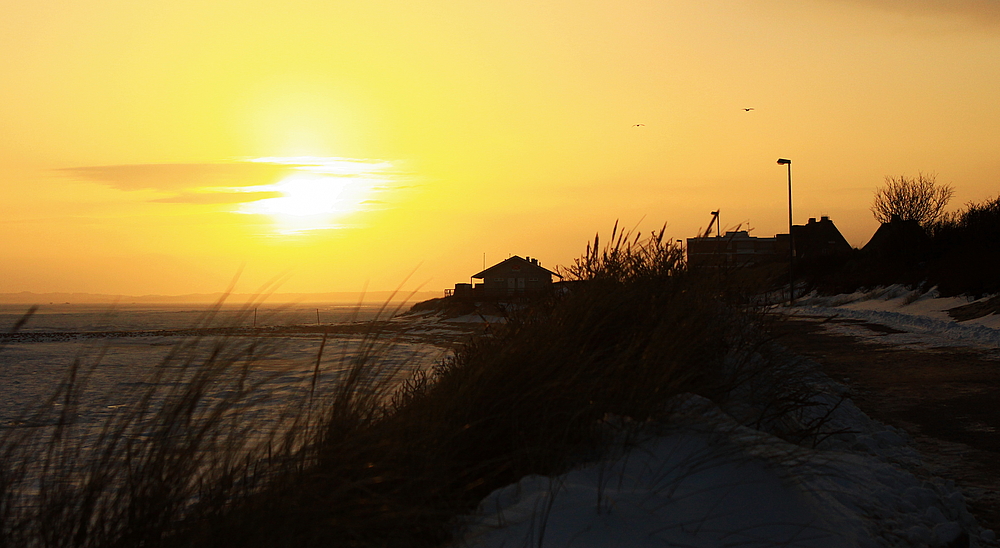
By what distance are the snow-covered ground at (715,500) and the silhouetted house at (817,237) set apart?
242 ft

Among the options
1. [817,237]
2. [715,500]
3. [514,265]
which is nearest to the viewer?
[715,500]

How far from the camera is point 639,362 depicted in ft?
12.9

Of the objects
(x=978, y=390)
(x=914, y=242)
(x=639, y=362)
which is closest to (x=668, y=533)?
(x=639, y=362)

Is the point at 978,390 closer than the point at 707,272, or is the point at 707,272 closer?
the point at 707,272

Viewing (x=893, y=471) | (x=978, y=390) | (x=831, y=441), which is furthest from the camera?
(x=978, y=390)

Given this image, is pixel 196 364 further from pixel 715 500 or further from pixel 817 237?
pixel 817 237

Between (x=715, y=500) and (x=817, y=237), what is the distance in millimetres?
79907

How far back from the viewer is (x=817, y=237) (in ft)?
248

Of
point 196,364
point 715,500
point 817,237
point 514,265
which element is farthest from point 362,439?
point 817,237

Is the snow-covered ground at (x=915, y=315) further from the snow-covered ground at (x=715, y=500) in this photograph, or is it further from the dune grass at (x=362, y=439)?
the snow-covered ground at (x=715, y=500)

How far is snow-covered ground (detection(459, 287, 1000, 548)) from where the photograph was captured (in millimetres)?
2791

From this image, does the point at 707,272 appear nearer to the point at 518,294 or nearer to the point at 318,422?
the point at 518,294

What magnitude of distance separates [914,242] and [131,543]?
117ft

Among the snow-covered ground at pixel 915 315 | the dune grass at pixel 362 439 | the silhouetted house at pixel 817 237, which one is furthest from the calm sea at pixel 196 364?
the silhouetted house at pixel 817 237
